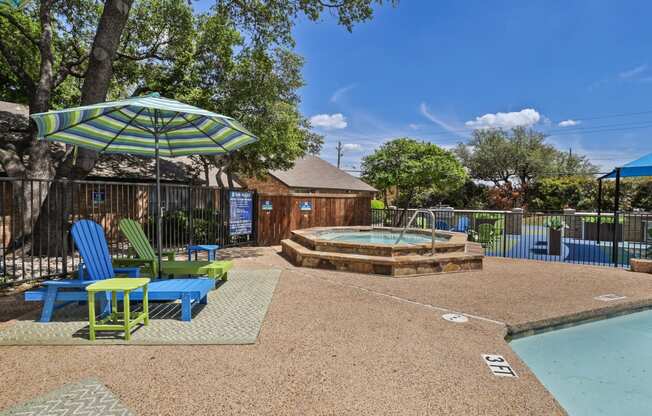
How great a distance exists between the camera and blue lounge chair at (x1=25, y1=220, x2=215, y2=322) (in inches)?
157

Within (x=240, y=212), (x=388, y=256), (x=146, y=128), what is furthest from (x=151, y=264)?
(x=240, y=212)

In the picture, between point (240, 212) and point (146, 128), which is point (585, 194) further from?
point (146, 128)

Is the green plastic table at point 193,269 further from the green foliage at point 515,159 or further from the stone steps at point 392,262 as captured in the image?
the green foliage at point 515,159

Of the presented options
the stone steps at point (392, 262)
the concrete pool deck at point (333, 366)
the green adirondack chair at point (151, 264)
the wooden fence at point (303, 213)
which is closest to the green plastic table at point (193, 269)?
the green adirondack chair at point (151, 264)

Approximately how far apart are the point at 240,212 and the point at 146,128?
5.26m

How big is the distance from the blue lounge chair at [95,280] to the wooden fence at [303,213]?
20.8 ft

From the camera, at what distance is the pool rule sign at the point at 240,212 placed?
10148mm

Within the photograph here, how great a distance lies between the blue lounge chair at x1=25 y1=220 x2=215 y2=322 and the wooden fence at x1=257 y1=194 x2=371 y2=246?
6345 millimetres

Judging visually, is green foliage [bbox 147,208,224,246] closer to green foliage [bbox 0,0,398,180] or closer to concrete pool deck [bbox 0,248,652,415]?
green foliage [bbox 0,0,398,180]

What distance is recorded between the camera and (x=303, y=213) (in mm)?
11766

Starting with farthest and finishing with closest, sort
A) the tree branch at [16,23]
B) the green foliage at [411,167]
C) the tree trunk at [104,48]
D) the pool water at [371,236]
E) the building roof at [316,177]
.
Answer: the building roof at [316,177], the green foliage at [411,167], the pool water at [371,236], the tree branch at [16,23], the tree trunk at [104,48]

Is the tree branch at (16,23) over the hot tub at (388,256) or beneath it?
over

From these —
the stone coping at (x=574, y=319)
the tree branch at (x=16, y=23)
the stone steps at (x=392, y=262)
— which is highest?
the tree branch at (x=16, y=23)

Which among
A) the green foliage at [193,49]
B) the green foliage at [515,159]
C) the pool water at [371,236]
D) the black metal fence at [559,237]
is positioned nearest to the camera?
the black metal fence at [559,237]
